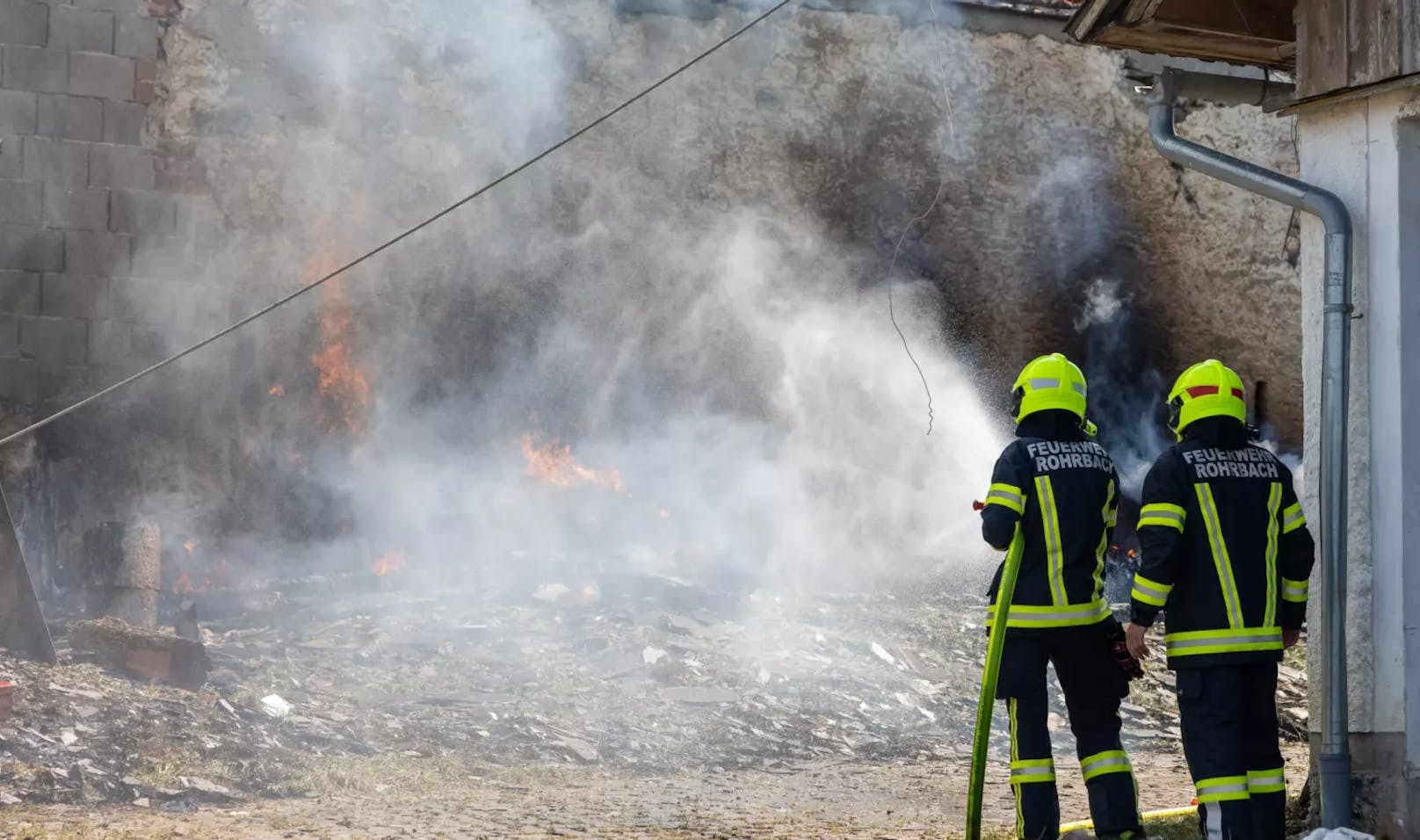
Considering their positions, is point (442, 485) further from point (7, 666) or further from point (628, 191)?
point (7, 666)

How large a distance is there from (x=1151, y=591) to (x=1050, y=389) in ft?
2.54

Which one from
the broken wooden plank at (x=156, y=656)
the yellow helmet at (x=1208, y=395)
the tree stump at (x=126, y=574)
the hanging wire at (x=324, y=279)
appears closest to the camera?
the yellow helmet at (x=1208, y=395)

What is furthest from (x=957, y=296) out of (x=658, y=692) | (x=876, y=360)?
(x=658, y=692)

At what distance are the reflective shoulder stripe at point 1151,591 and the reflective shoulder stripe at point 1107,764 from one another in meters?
0.58

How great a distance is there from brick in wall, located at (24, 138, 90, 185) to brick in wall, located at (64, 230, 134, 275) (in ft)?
1.23

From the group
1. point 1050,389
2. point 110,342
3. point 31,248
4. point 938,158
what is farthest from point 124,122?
point 1050,389

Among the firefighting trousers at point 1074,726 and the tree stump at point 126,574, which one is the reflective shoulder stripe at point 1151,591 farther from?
the tree stump at point 126,574

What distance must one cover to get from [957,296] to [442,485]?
4.40 meters

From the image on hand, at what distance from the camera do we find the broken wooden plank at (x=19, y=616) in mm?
7223

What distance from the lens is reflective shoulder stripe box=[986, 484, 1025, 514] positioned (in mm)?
4629

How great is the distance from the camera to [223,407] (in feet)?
32.8

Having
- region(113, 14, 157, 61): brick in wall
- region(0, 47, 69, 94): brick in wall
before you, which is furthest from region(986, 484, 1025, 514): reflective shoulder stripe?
region(0, 47, 69, 94): brick in wall

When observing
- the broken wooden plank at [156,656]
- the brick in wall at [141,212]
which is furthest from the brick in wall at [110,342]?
the broken wooden plank at [156,656]

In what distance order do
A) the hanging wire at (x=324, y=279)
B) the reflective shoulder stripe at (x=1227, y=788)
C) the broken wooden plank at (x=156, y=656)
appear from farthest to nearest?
the broken wooden plank at (x=156, y=656) → the hanging wire at (x=324, y=279) → the reflective shoulder stripe at (x=1227, y=788)
